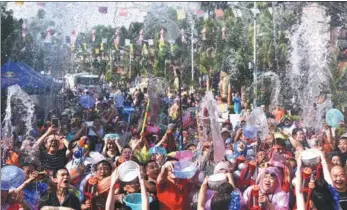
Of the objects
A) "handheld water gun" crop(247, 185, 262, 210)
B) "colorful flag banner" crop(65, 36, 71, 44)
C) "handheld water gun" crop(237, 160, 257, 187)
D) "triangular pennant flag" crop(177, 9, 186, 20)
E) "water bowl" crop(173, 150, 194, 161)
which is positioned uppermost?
"triangular pennant flag" crop(177, 9, 186, 20)

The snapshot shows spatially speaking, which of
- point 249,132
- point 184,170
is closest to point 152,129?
point 249,132

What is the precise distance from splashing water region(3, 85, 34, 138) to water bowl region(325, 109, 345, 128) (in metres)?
3.61

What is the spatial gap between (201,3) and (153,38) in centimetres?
111

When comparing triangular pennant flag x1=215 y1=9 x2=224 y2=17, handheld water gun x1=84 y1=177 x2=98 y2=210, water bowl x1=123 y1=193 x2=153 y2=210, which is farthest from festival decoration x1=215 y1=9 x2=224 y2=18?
water bowl x1=123 y1=193 x2=153 y2=210

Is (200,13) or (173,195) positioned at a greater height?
(200,13)

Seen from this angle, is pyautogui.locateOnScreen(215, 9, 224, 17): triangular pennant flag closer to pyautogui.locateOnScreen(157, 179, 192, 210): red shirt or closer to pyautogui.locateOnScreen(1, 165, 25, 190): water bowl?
pyautogui.locateOnScreen(157, 179, 192, 210): red shirt

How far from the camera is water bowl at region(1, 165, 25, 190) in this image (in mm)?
5516

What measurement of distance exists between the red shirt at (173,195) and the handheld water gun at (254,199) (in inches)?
20.7

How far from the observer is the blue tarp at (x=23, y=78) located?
8.14 meters

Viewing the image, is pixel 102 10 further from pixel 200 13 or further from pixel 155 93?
pixel 200 13

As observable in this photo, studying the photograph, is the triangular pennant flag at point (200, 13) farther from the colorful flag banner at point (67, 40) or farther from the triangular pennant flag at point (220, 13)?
the colorful flag banner at point (67, 40)

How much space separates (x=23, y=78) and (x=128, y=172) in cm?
352

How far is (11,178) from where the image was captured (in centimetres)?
557

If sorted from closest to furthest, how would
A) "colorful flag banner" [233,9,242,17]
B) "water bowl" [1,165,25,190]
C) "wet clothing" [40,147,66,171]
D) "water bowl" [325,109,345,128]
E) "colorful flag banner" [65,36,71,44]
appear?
"water bowl" [1,165,25,190] < "wet clothing" [40,147,66,171] < "water bowl" [325,109,345,128] < "colorful flag banner" [233,9,242,17] < "colorful flag banner" [65,36,71,44]
